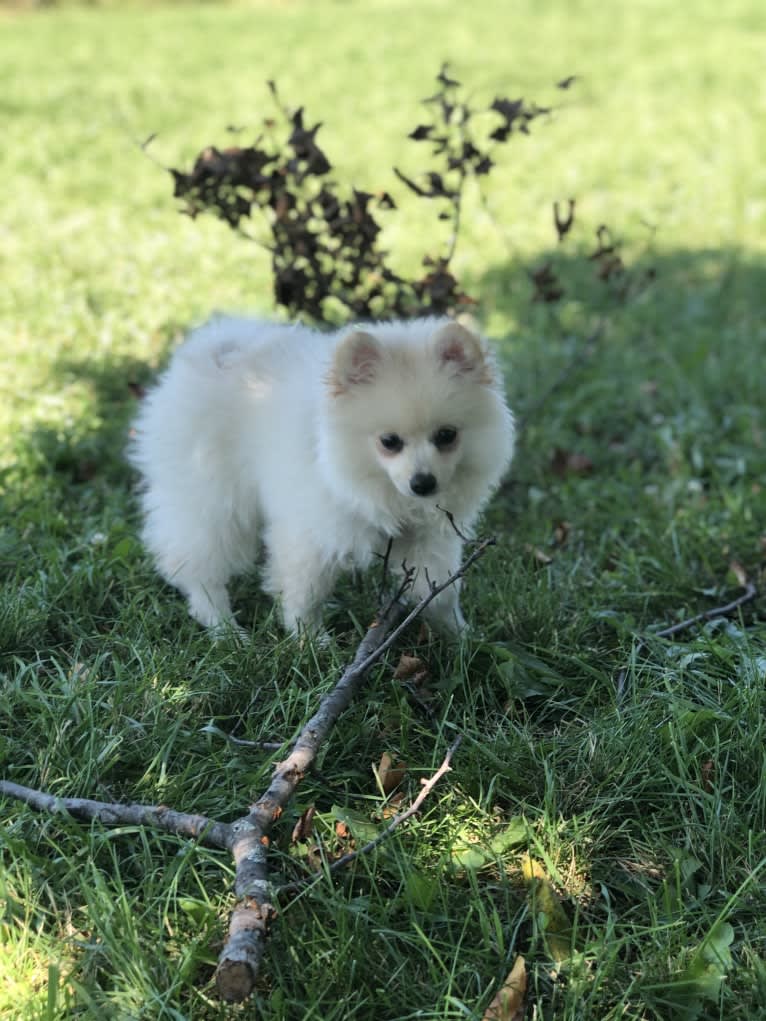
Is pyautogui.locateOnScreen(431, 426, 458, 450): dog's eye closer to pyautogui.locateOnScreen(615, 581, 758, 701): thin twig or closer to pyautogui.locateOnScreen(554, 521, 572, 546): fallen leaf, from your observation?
pyautogui.locateOnScreen(615, 581, 758, 701): thin twig

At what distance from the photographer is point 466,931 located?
2.15 metres

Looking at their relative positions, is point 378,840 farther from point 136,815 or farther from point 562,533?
point 562,533

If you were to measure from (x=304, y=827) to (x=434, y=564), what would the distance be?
113 cm

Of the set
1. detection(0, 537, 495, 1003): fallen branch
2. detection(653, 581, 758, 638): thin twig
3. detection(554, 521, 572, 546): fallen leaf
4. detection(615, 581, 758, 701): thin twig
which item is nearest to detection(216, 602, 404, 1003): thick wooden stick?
detection(0, 537, 495, 1003): fallen branch

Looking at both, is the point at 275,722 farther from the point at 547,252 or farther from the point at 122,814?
the point at 547,252

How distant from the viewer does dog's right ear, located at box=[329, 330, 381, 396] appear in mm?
2848

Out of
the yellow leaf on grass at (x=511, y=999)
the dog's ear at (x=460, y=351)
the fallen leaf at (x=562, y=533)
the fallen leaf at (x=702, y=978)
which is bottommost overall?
the fallen leaf at (x=562, y=533)

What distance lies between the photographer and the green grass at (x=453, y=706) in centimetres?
204

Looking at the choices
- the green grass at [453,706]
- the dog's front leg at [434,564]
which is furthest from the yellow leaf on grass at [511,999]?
the dog's front leg at [434,564]

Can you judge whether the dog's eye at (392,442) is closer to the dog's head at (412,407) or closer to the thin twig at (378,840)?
the dog's head at (412,407)

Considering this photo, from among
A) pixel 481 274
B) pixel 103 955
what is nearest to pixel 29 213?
pixel 481 274

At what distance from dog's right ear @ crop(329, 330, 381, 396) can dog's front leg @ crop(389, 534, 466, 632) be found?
21.2 inches

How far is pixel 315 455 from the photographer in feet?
10.1

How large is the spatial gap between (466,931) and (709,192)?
900 centimetres
